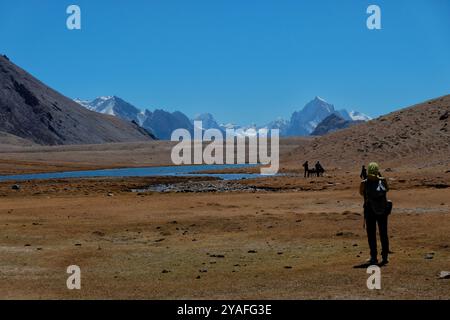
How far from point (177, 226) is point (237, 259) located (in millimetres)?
11428

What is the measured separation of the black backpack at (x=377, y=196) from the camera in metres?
19.4

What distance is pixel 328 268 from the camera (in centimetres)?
1931

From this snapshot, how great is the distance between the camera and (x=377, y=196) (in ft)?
63.8

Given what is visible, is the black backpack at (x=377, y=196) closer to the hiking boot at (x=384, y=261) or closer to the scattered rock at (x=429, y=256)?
the hiking boot at (x=384, y=261)

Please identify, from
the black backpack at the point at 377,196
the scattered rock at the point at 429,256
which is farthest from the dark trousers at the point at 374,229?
the scattered rock at the point at 429,256

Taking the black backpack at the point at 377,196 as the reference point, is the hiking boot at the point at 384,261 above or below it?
below

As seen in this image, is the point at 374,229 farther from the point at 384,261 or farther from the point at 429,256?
the point at 429,256

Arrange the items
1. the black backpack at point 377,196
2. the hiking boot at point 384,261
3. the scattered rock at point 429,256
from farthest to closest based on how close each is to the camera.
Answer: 1. the scattered rock at point 429,256
2. the hiking boot at point 384,261
3. the black backpack at point 377,196

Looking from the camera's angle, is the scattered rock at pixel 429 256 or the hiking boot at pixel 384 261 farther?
the scattered rock at pixel 429 256

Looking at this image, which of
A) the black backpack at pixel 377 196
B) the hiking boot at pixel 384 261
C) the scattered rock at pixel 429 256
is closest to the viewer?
the black backpack at pixel 377 196

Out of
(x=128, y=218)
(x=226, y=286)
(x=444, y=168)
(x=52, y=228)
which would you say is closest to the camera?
(x=226, y=286)

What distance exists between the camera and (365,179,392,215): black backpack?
19.4m
